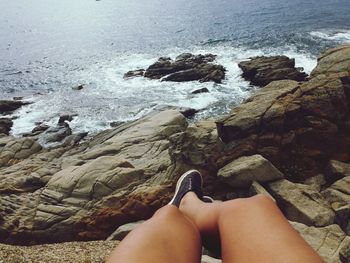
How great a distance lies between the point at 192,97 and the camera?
109ft

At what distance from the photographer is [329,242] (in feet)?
24.6

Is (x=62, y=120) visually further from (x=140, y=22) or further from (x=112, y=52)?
(x=140, y=22)

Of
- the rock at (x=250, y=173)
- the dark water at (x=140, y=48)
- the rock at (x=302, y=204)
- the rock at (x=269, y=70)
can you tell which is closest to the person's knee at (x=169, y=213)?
the rock at (x=302, y=204)

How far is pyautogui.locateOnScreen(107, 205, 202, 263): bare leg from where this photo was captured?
3.16 m

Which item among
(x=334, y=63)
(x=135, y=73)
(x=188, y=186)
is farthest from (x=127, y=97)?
(x=188, y=186)

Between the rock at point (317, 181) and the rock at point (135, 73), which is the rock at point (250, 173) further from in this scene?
the rock at point (135, 73)

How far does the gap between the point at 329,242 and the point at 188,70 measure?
33.9 metres

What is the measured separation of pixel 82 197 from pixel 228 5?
88.8 meters

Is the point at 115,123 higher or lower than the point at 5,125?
lower

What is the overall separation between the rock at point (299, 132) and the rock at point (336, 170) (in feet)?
1.29

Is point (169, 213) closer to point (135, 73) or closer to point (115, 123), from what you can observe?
point (115, 123)

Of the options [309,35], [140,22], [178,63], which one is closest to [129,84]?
[178,63]

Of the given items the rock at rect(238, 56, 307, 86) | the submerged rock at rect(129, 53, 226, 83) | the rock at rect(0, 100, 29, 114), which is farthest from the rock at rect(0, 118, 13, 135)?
the rock at rect(238, 56, 307, 86)

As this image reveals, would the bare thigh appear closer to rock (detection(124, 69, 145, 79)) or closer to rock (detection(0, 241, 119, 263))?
rock (detection(0, 241, 119, 263))
